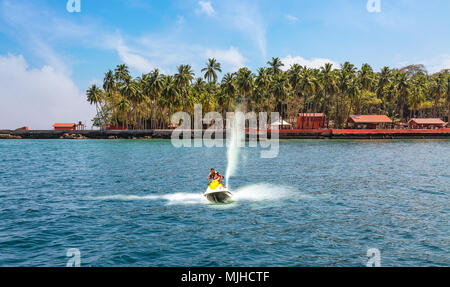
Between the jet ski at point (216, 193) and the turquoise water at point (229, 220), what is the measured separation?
2.34ft

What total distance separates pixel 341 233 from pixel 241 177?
1888 cm

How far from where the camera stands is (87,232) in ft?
57.2

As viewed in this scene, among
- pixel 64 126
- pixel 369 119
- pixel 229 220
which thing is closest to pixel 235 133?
pixel 369 119

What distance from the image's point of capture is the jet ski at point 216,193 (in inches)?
910

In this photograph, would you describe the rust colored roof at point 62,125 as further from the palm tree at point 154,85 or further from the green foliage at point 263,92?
the palm tree at point 154,85

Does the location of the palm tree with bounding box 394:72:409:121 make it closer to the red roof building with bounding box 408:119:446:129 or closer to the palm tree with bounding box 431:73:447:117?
the palm tree with bounding box 431:73:447:117

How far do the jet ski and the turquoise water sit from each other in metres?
0.71

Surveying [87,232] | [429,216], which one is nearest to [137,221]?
[87,232]

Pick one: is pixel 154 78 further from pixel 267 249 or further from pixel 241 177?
pixel 267 249

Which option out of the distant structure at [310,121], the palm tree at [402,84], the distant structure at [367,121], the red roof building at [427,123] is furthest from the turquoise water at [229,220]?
the palm tree at [402,84]

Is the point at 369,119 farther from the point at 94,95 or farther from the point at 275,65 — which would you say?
the point at 94,95

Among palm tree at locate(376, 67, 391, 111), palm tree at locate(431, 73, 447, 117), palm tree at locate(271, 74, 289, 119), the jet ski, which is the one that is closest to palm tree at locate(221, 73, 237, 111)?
palm tree at locate(271, 74, 289, 119)

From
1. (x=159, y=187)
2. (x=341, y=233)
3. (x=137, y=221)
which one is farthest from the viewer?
(x=159, y=187)

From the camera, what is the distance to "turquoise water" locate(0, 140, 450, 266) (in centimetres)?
1443
